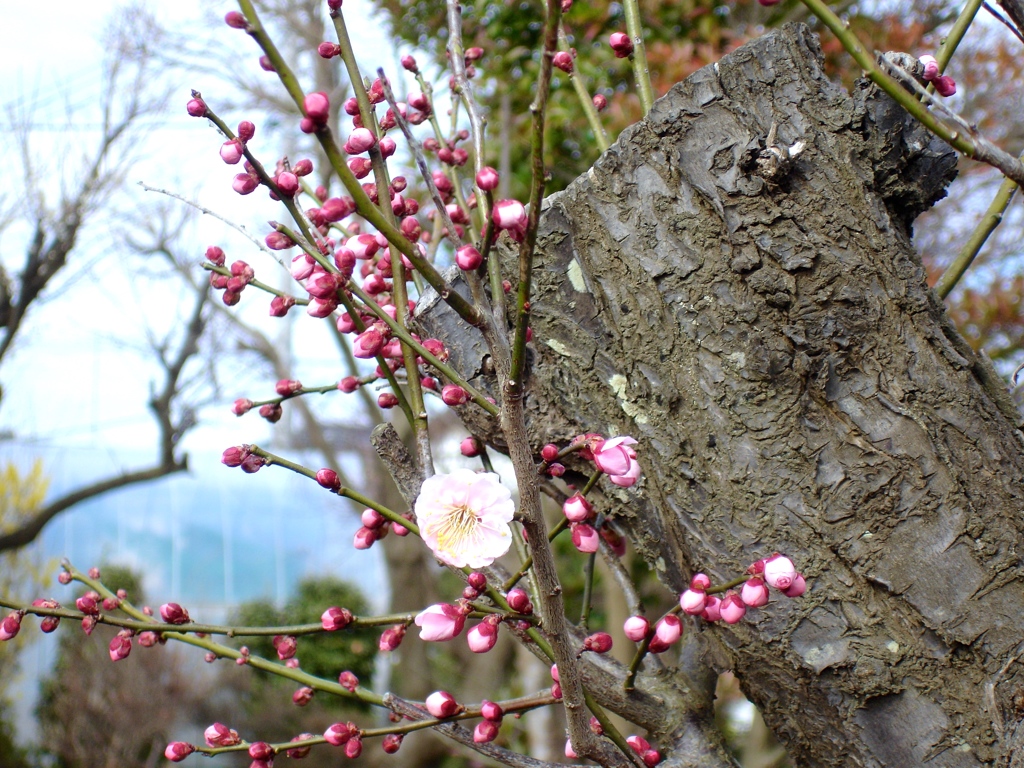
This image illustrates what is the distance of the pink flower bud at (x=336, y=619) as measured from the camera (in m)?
0.88

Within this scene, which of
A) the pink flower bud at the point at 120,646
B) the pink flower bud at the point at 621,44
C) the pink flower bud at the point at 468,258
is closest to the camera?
the pink flower bud at the point at 468,258

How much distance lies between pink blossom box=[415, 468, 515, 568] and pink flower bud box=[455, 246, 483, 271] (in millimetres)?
184

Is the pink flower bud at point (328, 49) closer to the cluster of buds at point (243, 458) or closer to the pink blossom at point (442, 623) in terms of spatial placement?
the cluster of buds at point (243, 458)

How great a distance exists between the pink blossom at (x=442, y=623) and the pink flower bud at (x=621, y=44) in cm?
83

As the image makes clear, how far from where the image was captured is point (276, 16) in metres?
5.57

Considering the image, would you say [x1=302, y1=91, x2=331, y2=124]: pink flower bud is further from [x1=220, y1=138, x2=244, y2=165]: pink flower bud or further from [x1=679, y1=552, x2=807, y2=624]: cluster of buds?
[x1=679, y1=552, x2=807, y2=624]: cluster of buds

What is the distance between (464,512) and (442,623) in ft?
0.37

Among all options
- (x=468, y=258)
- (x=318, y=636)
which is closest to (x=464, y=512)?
(x=468, y=258)

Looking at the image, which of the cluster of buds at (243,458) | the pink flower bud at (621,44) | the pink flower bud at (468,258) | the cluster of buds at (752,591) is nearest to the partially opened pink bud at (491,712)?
the cluster of buds at (752,591)

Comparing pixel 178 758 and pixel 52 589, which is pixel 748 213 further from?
pixel 52 589

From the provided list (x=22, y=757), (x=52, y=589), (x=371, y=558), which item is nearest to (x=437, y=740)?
(x=22, y=757)

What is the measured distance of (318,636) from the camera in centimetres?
979

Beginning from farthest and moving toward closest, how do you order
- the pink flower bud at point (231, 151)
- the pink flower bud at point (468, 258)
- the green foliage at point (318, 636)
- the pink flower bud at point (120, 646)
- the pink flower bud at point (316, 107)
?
the green foliage at point (318, 636) < the pink flower bud at point (120, 646) < the pink flower bud at point (231, 151) < the pink flower bud at point (468, 258) < the pink flower bud at point (316, 107)

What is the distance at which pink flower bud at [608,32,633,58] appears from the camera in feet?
3.63
